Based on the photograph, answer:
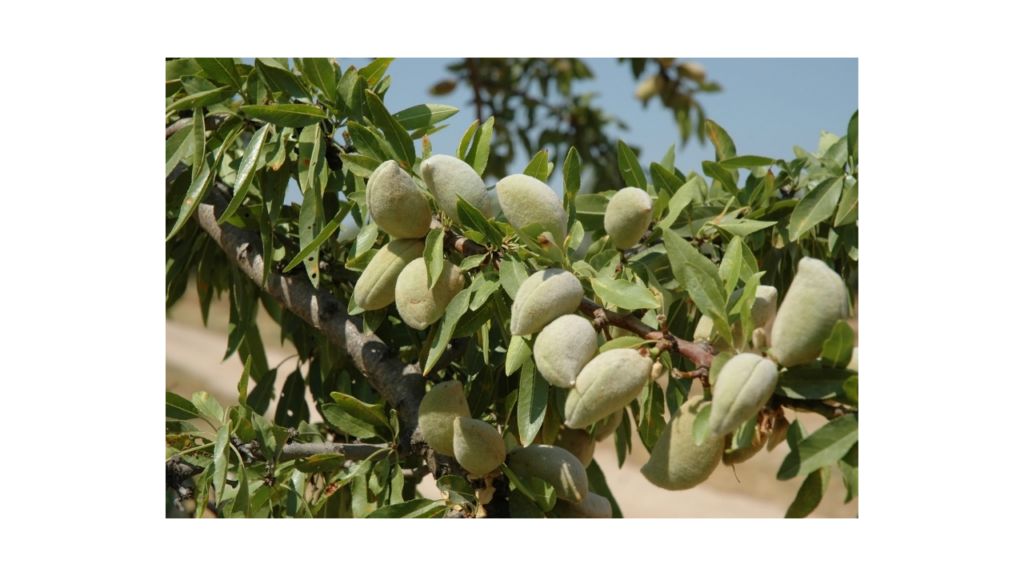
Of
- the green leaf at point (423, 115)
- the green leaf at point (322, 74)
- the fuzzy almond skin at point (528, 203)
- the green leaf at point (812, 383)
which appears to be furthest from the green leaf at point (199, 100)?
the green leaf at point (812, 383)

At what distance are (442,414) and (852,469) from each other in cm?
41

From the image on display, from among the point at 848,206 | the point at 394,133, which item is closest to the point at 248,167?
the point at 394,133

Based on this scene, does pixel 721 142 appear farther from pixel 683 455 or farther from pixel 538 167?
pixel 683 455

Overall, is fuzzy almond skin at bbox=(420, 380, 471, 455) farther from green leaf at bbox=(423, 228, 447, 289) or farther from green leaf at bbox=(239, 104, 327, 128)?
green leaf at bbox=(239, 104, 327, 128)

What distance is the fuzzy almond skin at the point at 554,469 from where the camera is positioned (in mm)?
803

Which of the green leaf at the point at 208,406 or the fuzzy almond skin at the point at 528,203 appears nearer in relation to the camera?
the fuzzy almond skin at the point at 528,203

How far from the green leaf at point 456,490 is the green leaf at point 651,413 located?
0.20m

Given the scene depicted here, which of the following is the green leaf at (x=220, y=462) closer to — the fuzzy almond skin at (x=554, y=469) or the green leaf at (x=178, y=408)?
the green leaf at (x=178, y=408)

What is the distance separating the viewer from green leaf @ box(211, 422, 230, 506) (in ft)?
2.53

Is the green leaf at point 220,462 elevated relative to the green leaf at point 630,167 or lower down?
lower down

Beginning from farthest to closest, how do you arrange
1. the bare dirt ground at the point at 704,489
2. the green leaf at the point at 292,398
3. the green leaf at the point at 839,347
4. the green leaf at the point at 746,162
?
the bare dirt ground at the point at 704,489 → the green leaf at the point at 292,398 → the green leaf at the point at 746,162 → the green leaf at the point at 839,347

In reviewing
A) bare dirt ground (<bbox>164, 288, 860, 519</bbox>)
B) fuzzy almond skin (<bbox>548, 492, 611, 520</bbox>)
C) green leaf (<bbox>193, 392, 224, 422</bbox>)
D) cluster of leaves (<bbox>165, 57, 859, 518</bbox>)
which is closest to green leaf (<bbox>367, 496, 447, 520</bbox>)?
cluster of leaves (<bbox>165, 57, 859, 518</bbox>)

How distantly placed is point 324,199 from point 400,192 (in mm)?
318

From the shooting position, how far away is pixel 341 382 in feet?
3.61
